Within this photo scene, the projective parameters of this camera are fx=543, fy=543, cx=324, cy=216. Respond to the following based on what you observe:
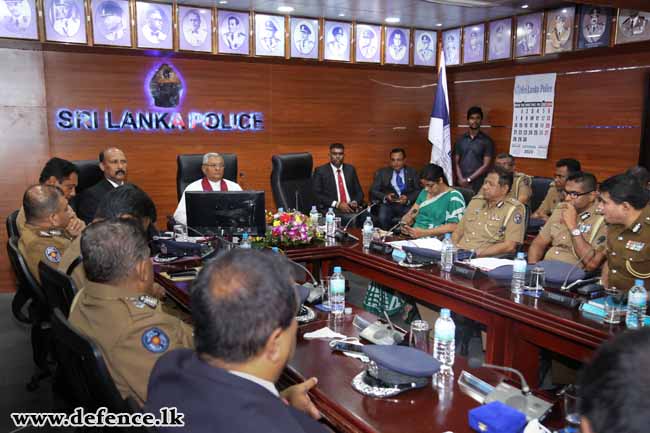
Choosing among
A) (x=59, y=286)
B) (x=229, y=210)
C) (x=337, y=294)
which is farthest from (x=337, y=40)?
(x=59, y=286)

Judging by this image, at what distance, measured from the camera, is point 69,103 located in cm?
523

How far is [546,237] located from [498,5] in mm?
2885

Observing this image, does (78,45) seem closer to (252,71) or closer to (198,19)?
(198,19)

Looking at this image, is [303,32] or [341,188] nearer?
[341,188]

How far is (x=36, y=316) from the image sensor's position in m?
3.03

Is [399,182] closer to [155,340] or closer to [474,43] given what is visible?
[474,43]

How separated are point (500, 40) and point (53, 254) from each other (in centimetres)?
516

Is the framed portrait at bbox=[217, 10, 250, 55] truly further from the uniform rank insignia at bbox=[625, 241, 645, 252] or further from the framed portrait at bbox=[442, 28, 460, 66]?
the uniform rank insignia at bbox=[625, 241, 645, 252]

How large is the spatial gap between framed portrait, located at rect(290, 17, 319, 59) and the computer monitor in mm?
3223

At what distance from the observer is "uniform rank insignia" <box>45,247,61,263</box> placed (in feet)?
Answer: 9.17

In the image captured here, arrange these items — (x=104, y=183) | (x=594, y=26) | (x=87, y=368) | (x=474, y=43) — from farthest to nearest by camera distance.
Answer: (x=474, y=43) < (x=594, y=26) < (x=104, y=183) < (x=87, y=368)

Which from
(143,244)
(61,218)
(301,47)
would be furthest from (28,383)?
(301,47)

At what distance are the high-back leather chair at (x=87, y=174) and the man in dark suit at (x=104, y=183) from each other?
0.05 meters

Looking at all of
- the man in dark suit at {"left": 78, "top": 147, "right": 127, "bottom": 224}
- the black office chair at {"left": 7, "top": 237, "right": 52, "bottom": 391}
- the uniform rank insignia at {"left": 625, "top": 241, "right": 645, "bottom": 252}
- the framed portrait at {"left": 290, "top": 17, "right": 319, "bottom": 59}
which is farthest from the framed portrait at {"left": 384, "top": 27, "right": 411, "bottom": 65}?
the black office chair at {"left": 7, "top": 237, "right": 52, "bottom": 391}
